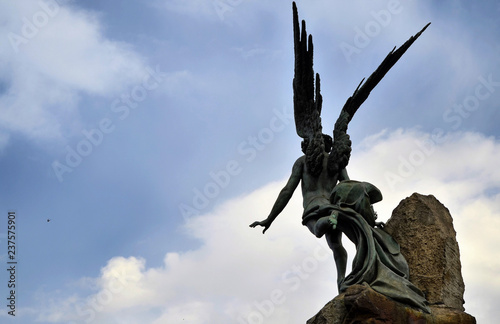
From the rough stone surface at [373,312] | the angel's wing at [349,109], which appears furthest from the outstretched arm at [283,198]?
the rough stone surface at [373,312]

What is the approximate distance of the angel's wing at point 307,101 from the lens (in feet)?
26.5

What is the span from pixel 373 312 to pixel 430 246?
1.53 metres

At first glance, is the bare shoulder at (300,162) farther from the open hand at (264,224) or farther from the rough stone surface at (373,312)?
the rough stone surface at (373,312)

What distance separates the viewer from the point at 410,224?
7.61 m

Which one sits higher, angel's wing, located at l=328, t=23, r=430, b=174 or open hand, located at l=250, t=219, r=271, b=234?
angel's wing, located at l=328, t=23, r=430, b=174

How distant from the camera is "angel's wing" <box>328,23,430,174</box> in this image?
7969mm

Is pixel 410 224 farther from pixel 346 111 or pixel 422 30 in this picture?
pixel 422 30

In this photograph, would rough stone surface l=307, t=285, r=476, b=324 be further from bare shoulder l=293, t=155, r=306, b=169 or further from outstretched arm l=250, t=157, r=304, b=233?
bare shoulder l=293, t=155, r=306, b=169

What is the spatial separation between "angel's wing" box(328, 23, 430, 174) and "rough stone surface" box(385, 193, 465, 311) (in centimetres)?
85

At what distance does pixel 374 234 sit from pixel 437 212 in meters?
0.93

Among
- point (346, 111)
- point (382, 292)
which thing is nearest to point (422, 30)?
point (346, 111)

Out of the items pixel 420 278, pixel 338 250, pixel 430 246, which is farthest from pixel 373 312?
pixel 430 246

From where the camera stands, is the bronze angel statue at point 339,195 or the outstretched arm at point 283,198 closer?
the bronze angel statue at point 339,195

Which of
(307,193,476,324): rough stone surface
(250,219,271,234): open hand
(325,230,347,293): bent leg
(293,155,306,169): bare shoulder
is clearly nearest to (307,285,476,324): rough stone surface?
(307,193,476,324): rough stone surface
